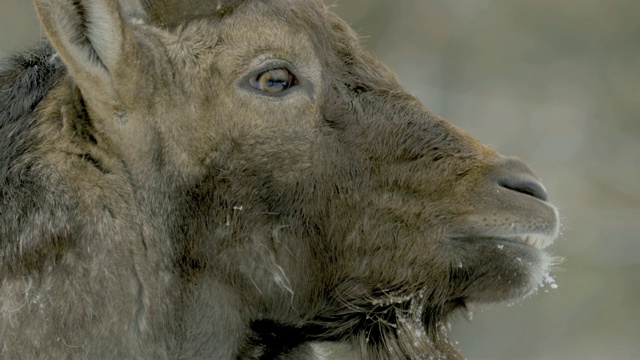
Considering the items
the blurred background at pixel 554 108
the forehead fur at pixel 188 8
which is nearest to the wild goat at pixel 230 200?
the forehead fur at pixel 188 8

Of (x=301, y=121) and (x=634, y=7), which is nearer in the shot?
(x=301, y=121)

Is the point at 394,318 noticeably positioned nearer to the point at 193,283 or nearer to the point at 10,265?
the point at 193,283

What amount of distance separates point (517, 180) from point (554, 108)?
11.6 meters

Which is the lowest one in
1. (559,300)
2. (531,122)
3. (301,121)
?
(559,300)

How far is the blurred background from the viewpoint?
1357 cm

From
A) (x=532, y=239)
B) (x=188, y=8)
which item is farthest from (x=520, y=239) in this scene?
(x=188, y=8)

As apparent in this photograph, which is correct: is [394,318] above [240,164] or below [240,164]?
below

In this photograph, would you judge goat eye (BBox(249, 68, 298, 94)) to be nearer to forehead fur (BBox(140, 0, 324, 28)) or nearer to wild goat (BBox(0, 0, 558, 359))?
wild goat (BBox(0, 0, 558, 359))

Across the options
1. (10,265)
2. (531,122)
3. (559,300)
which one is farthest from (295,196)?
(531,122)

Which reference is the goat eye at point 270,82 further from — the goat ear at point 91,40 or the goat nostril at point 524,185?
the goat nostril at point 524,185

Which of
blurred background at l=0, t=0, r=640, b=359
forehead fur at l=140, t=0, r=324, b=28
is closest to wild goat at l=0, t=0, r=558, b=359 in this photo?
forehead fur at l=140, t=0, r=324, b=28

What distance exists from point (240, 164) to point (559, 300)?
994 cm

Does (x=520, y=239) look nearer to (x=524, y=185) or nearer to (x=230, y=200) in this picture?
(x=524, y=185)

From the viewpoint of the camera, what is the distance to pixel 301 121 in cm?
480
